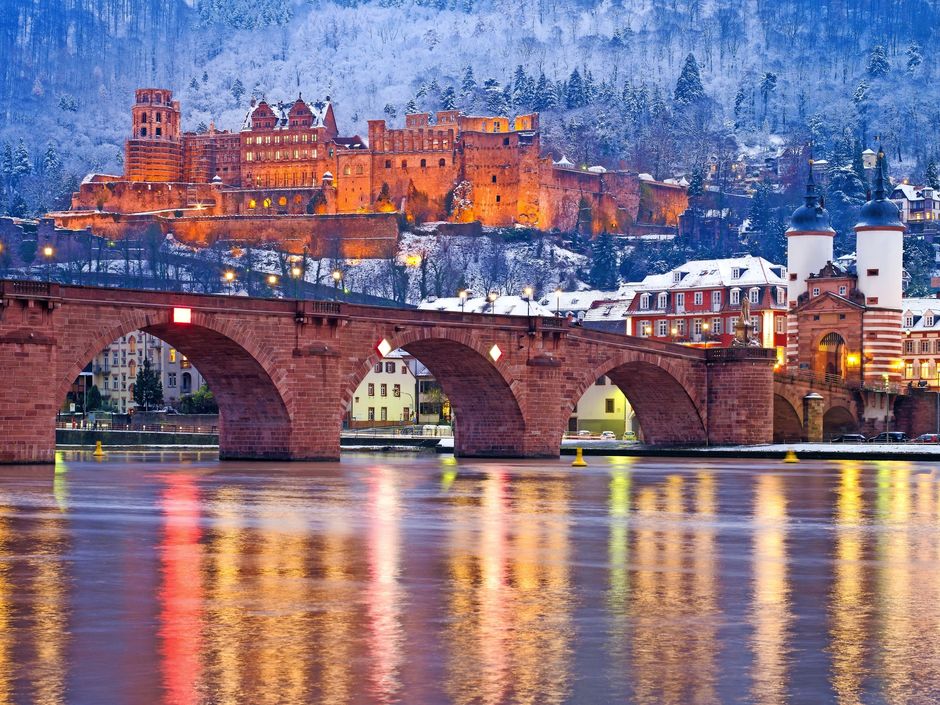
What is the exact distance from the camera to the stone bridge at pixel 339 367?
72.2 meters

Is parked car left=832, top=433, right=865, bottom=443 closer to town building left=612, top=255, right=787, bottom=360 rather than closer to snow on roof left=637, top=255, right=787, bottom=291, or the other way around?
town building left=612, top=255, right=787, bottom=360

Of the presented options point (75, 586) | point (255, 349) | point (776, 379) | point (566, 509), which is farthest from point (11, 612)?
point (776, 379)

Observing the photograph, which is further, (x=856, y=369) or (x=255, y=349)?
(x=856, y=369)

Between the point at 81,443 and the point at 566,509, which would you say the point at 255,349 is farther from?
the point at 81,443

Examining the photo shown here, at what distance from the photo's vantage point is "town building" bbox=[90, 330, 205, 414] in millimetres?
183125

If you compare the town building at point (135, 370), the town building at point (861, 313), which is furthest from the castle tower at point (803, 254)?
the town building at point (135, 370)

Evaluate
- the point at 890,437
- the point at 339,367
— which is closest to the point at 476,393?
the point at 339,367

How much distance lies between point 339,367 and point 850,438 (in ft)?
166

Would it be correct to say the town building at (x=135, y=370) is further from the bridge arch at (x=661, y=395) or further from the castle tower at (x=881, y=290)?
the bridge arch at (x=661, y=395)

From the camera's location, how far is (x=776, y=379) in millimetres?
118688

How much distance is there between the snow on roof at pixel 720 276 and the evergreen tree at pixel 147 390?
48101mm

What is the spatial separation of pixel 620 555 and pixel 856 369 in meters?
102

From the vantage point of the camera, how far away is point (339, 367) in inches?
3344

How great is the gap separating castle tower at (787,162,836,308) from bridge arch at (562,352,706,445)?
29.1 m
